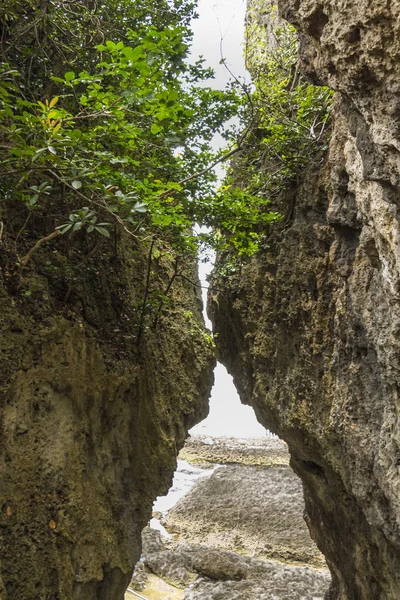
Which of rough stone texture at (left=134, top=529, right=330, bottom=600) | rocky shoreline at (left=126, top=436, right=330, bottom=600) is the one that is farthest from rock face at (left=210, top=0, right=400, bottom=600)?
rocky shoreline at (left=126, top=436, right=330, bottom=600)

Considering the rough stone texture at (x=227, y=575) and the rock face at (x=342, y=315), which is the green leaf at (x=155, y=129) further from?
the rough stone texture at (x=227, y=575)

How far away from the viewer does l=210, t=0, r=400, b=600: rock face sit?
3.91 metres

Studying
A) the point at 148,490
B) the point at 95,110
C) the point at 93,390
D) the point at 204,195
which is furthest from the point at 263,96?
the point at 148,490

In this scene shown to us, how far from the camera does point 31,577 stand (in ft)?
15.6

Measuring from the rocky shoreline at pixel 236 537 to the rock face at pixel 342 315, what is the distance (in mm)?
2262

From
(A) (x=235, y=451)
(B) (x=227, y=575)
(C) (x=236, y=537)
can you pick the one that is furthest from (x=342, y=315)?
(A) (x=235, y=451)

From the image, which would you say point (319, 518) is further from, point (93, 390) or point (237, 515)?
point (237, 515)

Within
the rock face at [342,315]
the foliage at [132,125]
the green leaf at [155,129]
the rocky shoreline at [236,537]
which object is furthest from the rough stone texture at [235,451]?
the green leaf at [155,129]

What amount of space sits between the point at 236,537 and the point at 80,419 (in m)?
10.0

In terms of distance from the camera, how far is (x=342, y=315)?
5777 mm

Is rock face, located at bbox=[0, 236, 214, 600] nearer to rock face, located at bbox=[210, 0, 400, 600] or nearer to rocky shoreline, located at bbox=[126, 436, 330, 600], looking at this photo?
rock face, located at bbox=[210, 0, 400, 600]

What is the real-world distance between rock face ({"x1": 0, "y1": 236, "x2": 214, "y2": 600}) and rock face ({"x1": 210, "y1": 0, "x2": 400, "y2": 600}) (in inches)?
57.0

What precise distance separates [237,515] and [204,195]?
11.0 m

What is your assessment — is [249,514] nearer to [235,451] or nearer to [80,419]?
[235,451]
